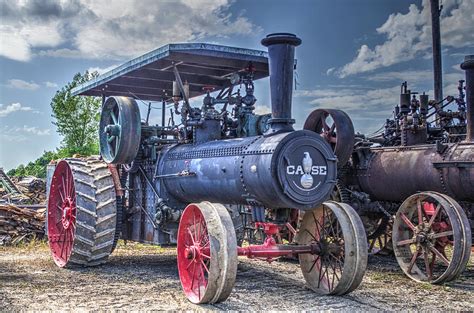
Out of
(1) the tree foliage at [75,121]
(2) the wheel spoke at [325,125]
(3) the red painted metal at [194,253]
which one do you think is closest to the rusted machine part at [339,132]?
(2) the wheel spoke at [325,125]

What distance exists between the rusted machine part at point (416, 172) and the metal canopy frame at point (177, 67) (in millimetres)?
2047

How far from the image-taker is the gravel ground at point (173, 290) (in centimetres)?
509

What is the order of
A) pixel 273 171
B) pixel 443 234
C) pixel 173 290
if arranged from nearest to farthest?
pixel 273 171 < pixel 173 290 < pixel 443 234

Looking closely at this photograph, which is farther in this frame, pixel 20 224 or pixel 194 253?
pixel 20 224

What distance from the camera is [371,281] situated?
6617 millimetres

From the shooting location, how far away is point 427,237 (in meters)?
6.78

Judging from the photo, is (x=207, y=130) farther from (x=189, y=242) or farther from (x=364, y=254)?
(x=364, y=254)

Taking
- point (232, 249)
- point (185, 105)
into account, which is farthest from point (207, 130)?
point (232, 249)

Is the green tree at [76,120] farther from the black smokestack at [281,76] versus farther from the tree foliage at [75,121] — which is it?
the black smokestack at [281,76]

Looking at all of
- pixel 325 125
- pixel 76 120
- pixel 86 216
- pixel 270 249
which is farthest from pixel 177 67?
pixel 76 120

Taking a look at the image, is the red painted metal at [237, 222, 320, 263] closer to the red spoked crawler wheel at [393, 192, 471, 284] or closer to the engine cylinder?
the engine cylinder

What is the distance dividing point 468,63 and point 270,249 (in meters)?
3.62

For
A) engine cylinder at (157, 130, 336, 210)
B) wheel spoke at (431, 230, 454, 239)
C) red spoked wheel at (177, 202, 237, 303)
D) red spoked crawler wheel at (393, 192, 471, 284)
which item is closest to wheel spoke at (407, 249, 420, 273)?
red spoked crawler wheel at (393, 192, 471, 284)

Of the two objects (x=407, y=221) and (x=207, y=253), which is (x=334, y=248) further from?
(x=407, y=221)
